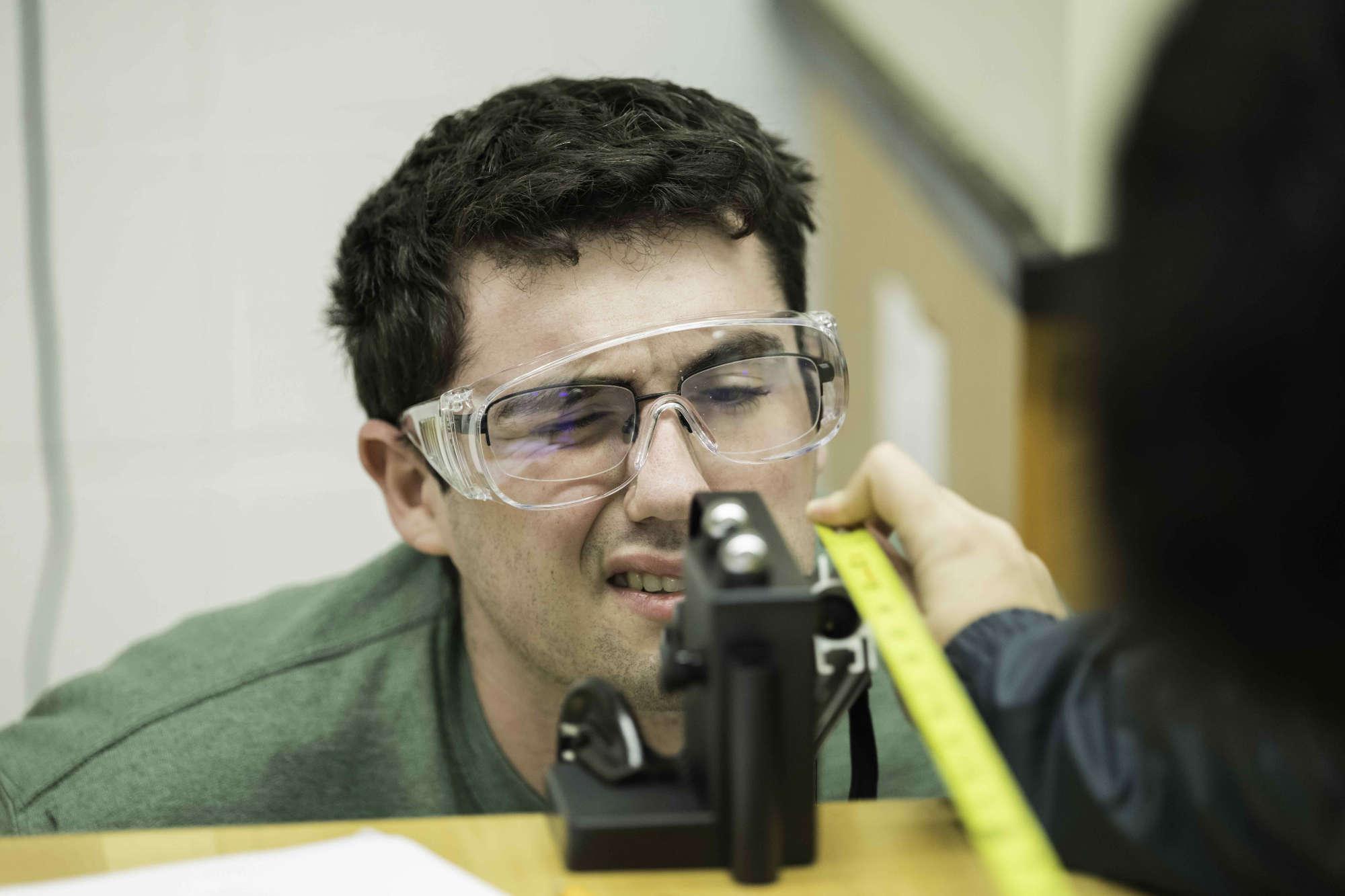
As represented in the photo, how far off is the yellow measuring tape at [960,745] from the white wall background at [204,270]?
1599 mm

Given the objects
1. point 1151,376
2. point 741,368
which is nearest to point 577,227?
point 741,368

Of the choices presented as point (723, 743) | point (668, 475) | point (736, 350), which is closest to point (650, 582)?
point (668, 475)

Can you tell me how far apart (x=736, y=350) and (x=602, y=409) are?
0.17 metres

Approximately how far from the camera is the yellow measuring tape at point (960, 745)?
2.01ft

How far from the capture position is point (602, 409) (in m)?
1.29

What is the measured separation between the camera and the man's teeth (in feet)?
4.54

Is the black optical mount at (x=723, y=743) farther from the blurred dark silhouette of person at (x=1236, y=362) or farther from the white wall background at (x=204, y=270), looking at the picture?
the white wall background at (x=204, y=270)

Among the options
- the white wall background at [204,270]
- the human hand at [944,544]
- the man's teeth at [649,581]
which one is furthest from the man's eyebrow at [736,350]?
the white wall background at [204,270]

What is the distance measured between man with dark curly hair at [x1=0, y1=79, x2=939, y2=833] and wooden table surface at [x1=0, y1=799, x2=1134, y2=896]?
51 cm

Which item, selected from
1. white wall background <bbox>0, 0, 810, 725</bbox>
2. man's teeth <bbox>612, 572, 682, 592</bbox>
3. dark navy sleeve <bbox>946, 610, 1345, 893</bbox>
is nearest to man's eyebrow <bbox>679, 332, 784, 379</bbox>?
man's teeth <bbox>612, 572, 682, 592</bbox>

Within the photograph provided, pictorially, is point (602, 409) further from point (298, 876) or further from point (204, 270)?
point (204, 270)

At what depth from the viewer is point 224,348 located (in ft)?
7.44

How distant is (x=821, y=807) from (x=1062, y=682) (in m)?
0.21

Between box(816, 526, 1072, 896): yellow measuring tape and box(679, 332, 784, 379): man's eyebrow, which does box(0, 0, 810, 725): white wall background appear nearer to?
box(679, 332, 784, 379): man's eyebrow
